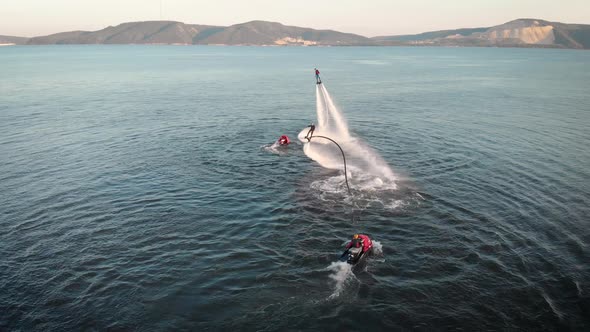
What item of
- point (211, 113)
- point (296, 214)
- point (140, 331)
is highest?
point (211, 113)

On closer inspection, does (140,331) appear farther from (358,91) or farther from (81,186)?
(358,91)

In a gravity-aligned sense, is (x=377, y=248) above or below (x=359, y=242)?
below

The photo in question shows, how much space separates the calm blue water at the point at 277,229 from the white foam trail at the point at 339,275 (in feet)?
0.81

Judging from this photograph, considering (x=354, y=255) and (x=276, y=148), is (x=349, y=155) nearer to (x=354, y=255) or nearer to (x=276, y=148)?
(x=276, y=148)

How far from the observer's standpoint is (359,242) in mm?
32531

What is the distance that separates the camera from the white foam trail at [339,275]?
2932cm

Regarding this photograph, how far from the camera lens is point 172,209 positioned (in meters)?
43.2

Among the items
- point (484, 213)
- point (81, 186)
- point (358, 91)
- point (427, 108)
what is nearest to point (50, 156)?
point (81, 186)

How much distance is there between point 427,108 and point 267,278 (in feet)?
265

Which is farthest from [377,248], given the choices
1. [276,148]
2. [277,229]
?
[276,148]

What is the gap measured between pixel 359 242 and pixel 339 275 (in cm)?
324

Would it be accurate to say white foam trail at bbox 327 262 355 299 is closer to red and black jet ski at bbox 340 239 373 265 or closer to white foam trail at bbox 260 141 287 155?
red and black jet ski at bbox 340 239 373 265

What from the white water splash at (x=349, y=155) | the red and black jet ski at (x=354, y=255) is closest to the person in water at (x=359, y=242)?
the red and black jet ski at (x=354, y=255)

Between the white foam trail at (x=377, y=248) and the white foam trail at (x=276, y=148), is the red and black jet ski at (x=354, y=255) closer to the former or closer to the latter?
the white foam trail at (x=377, y=248)
